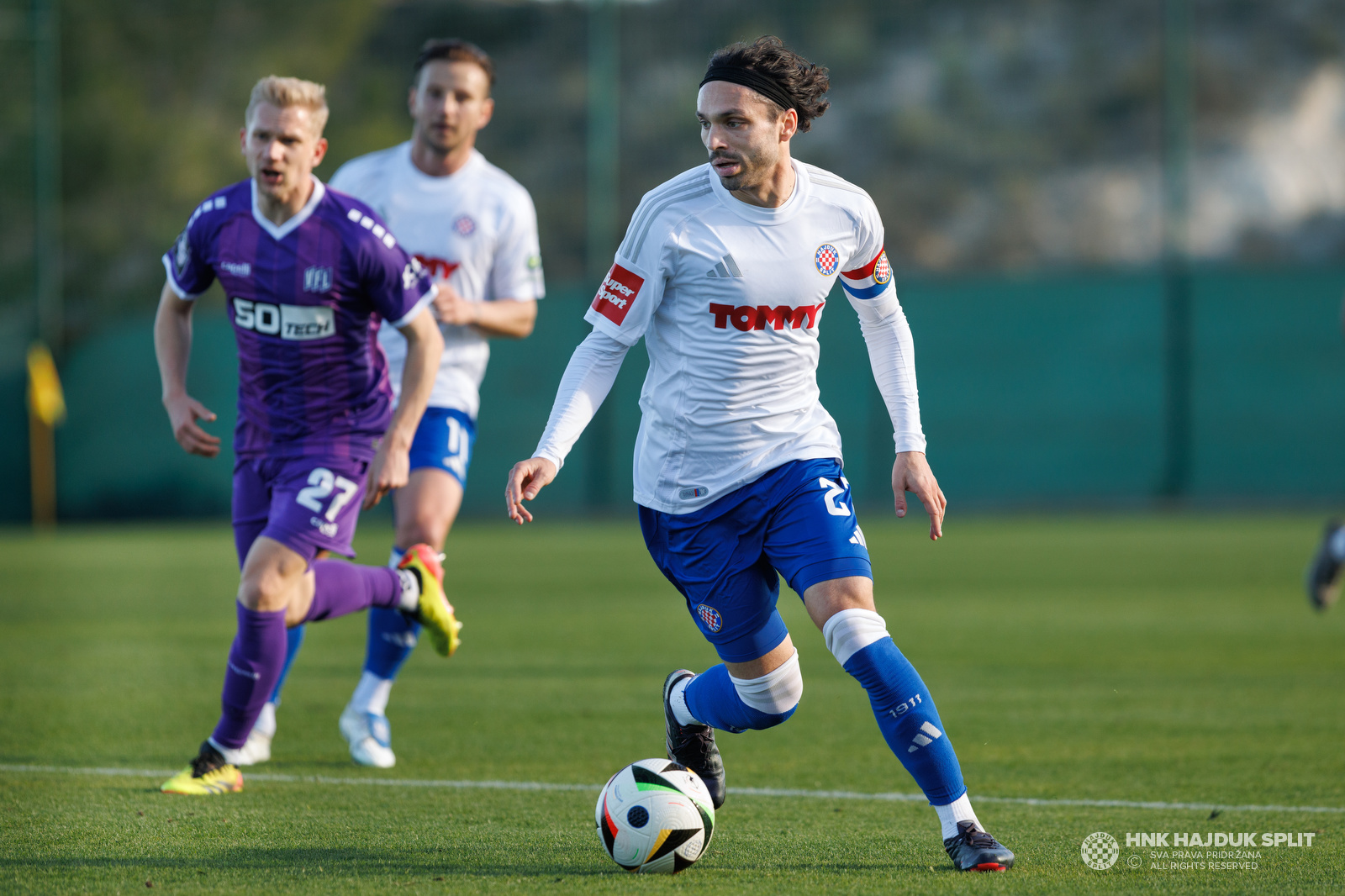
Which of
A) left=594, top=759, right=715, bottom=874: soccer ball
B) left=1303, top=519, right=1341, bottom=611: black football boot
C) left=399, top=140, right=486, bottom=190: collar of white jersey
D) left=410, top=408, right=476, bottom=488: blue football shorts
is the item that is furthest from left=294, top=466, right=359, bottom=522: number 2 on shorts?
left=1303, top=519, right=1341, bottom=611: black football boot

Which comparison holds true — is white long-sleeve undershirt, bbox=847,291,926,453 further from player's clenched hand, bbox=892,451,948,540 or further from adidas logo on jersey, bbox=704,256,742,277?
adidas logo on jersey, bbox=704,256,742,277

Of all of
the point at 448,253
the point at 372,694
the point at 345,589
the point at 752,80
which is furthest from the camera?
the point at 448,253

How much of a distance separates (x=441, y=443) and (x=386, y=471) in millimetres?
1160

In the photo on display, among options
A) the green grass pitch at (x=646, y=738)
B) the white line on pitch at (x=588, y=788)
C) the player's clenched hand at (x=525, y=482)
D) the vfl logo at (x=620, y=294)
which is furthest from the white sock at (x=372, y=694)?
the vfl logo at (x=620, y=294)

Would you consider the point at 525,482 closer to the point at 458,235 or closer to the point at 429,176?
the point at 458,235

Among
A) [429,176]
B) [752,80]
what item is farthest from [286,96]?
[752,80]

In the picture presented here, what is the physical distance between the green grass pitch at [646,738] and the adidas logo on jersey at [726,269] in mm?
1607

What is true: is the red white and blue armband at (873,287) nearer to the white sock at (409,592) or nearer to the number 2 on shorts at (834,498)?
the number 2 on shorts at (834,498)

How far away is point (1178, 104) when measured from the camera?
21.2m

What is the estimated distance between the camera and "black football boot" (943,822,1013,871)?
13.2 ft

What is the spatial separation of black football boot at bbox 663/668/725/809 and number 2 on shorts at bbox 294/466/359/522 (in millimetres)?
1372

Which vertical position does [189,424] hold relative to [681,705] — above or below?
above

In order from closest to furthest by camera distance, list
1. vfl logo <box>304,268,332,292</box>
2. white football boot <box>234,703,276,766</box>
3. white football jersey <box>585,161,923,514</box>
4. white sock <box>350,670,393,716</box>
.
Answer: white football jersey <box>585,161,923,514</box> → vfl logo <box>304,268,332,292</box> → white football boot <box>234,703,276,766</box> → white sock <box>350,670,393,716</box>

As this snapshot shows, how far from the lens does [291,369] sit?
5535 millimetres
